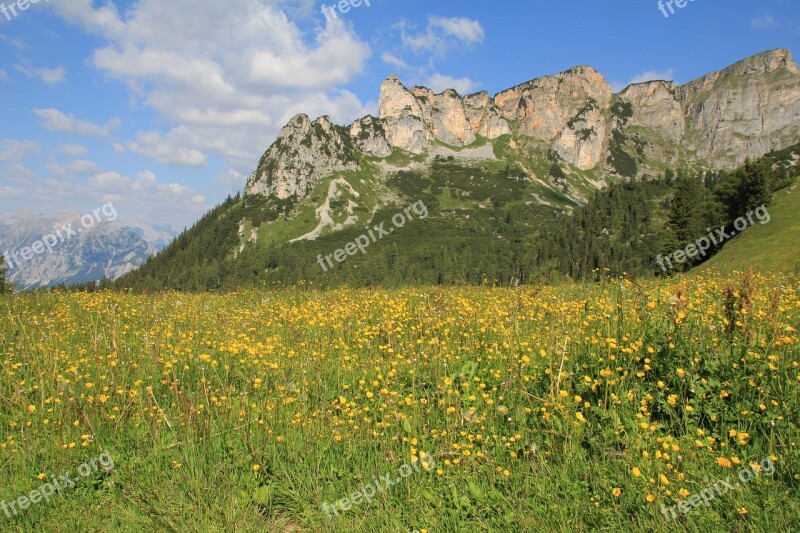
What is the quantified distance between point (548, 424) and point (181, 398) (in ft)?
13.6

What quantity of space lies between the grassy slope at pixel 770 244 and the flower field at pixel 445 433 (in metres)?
21.3

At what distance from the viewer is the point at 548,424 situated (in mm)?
4848

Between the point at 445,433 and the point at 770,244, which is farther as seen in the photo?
the point at 770,244

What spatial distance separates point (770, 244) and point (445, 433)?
32.2 m

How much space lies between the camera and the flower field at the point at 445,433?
3816mm

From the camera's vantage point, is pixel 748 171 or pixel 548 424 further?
pixel 748 171

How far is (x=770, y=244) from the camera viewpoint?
27.6m

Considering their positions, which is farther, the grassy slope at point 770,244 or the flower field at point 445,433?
the grassy slope at point 770,244

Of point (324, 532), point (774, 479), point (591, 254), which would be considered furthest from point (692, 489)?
point (591, 254)

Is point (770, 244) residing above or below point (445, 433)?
below

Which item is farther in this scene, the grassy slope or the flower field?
the grassy slope

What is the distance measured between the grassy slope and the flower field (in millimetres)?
21343

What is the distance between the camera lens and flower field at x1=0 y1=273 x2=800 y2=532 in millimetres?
3816

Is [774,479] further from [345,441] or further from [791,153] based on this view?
[791,153]
